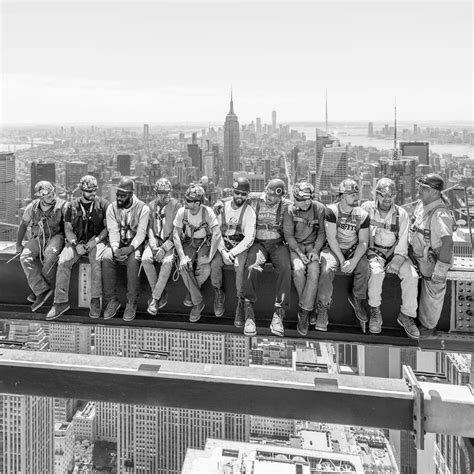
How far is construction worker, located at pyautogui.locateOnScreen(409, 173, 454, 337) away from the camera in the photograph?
15.3 feet

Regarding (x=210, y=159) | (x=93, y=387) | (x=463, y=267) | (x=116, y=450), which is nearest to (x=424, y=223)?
(x=463, y=267)

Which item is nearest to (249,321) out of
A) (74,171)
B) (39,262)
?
(39,262)

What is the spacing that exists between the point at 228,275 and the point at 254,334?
2.29ft

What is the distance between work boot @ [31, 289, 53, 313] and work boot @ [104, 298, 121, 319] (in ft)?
2.39

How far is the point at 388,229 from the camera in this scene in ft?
16.3

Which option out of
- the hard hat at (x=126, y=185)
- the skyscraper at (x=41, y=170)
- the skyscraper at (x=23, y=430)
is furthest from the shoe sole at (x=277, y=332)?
the skyscraper at (x=41, y=170)

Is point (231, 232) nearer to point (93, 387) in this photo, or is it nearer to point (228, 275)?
point (228, 275)

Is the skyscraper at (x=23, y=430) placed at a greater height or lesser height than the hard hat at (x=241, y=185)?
lesser

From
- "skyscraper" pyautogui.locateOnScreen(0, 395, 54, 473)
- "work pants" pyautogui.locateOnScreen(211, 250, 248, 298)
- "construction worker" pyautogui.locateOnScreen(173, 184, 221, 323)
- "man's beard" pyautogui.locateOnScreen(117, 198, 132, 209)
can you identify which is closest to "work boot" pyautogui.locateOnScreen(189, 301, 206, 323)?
"construction worker" pyautogui.locateOnScreen(173, 184, 221, 323)

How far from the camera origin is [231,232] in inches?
205

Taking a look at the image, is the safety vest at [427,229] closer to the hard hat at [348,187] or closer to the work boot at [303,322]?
the hard hat at [348,187]

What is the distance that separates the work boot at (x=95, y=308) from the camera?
5.28 meters

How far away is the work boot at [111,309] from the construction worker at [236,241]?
1.10 meters

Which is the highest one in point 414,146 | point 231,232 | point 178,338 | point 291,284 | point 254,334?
point 414,146
